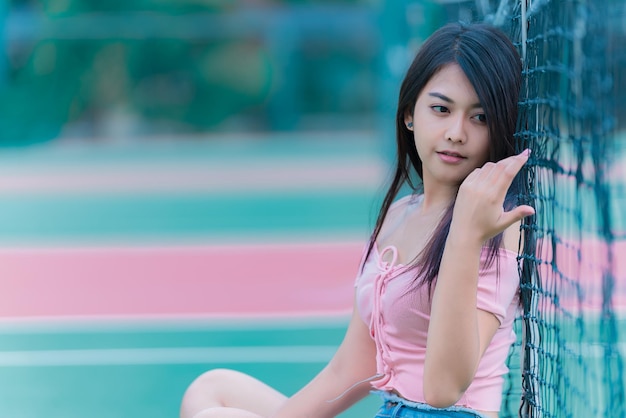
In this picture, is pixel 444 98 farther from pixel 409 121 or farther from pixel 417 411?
pixel 417 411

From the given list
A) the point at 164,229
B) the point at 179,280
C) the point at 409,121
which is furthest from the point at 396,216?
the point at 164,229

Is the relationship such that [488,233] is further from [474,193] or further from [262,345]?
[262,345]

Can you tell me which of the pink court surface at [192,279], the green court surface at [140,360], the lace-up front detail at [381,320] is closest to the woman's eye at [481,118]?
the lace-up front detail at [381,320]

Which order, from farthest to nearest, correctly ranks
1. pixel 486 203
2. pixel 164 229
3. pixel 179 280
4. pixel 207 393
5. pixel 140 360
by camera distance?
pixel 164 229, pixel 179 280, pixel 140 360, pixel 207 393, pixel 486 203

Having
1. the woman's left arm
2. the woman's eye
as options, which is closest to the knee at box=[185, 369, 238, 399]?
the woman's left arm

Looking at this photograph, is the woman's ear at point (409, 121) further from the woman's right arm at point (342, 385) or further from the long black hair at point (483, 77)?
the woman's right arm at point (342, 385)

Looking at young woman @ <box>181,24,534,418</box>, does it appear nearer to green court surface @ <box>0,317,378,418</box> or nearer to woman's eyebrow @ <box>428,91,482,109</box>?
woman's eyebrow @ <box>428,91,482,109</box>

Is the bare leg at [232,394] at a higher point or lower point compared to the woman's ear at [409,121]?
lower

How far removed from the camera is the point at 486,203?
1.83 meters

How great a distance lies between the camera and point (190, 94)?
22922mm

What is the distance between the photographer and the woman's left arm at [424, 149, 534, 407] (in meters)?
1.84

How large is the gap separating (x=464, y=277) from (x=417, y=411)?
38 cm

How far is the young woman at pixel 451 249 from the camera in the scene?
1.87m

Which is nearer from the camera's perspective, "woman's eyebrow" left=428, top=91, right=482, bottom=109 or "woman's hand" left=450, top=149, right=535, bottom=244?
"woman's hand" left=450, top=149, right=535, bottom=244
